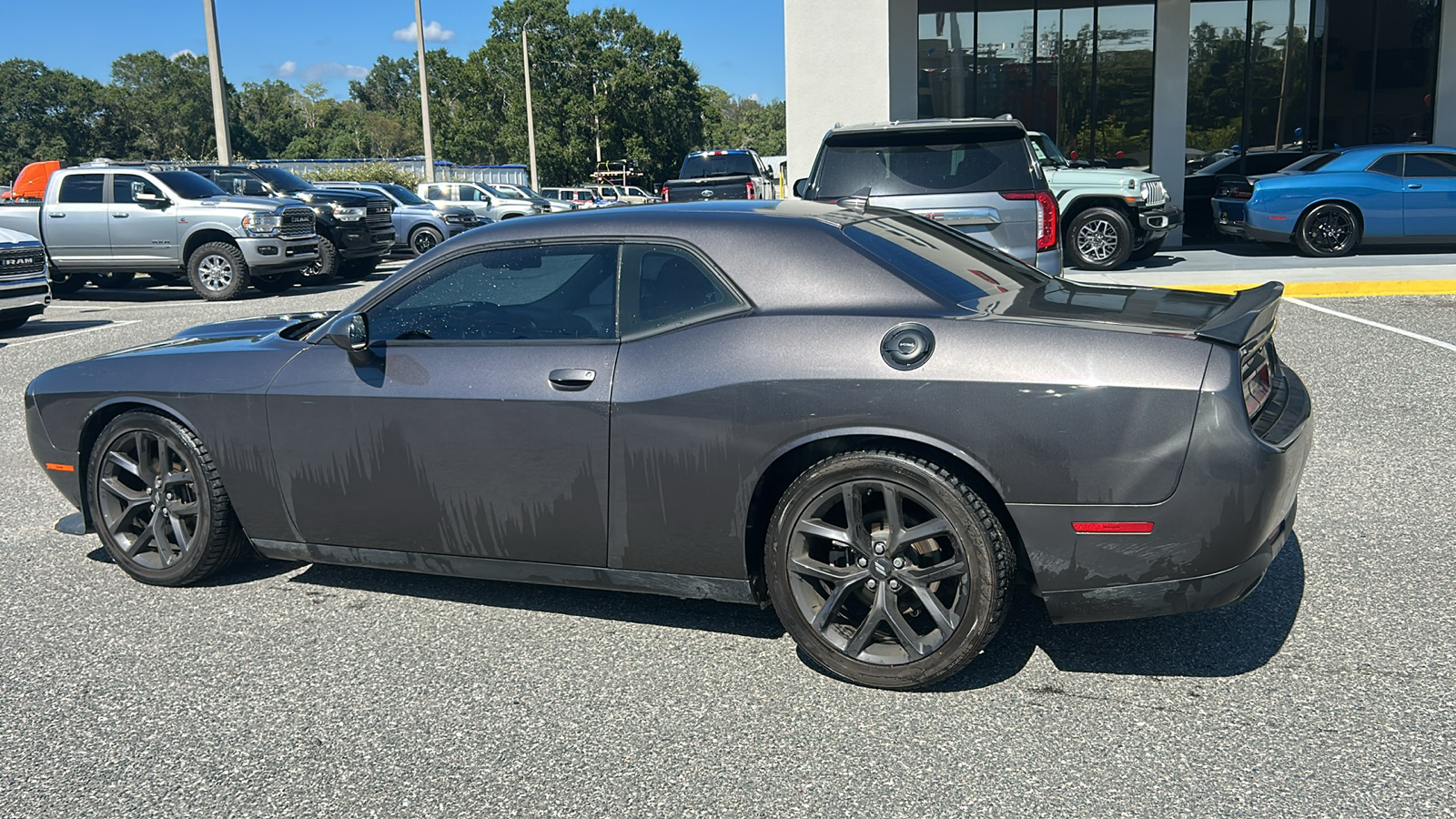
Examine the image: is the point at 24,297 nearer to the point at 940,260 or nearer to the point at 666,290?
the point at 666,290

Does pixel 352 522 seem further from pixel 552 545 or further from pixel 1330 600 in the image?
pixel 1330 600

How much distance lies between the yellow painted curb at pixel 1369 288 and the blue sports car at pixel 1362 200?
11.5 feet

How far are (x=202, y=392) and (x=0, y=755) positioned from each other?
1444mm

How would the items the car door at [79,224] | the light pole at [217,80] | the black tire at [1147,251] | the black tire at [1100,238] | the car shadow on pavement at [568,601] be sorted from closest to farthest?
the car shadow on pavement at [568,601] < the black tire at [1100,238] < the black tire at [1147,251] < the car door at [79,224] < the light pole at [217,80]

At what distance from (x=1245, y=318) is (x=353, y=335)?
281 centimetres

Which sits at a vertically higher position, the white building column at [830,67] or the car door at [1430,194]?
the white building column at [830,67]

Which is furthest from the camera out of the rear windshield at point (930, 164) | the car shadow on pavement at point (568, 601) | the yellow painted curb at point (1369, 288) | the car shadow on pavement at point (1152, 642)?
the yellow painted curb at point (1369, 288)

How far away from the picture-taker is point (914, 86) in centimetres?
1944

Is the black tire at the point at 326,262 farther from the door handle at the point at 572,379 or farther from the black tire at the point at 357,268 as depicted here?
the door handle at the point at 572,379

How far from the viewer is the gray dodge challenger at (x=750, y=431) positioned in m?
3.15

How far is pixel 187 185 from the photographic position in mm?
16500

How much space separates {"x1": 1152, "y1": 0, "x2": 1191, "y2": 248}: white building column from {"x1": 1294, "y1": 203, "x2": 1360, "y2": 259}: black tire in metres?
3.20

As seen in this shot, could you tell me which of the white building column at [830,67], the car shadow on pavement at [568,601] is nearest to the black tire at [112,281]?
the white building column at [830,67]

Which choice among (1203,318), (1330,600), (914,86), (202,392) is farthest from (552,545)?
(914,86)
